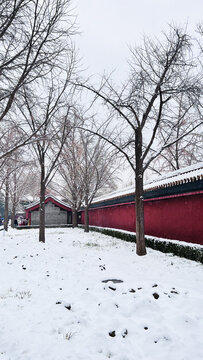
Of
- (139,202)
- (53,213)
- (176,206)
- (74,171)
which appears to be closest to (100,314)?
(139,202)

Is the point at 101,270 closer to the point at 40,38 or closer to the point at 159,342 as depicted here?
the point at 159,342

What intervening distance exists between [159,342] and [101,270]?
4164 millimetres

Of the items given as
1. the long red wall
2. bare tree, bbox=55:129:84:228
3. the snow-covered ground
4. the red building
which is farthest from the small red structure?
the snow-covered ground

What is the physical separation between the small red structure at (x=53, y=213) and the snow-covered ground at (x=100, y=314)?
24929mm

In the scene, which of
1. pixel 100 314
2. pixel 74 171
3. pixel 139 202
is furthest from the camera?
pixel 74 171

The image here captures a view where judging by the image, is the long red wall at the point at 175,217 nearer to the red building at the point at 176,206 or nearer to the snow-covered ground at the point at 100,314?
the red building at the point at 176,206

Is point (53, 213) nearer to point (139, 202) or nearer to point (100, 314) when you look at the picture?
point (139, 202)

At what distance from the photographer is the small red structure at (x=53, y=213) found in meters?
31.9

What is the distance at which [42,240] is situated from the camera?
1437 centimetres

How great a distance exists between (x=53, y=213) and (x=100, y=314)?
2947 cm

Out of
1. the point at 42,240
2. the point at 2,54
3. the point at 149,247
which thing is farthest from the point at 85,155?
the point at 2,54

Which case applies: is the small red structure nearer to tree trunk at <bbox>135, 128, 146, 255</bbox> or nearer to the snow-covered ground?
tree trunk at <bbox>135, 128, 146, 255</bbox>

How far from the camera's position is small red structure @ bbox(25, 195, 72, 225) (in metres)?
31.9

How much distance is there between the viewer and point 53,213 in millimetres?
33031
